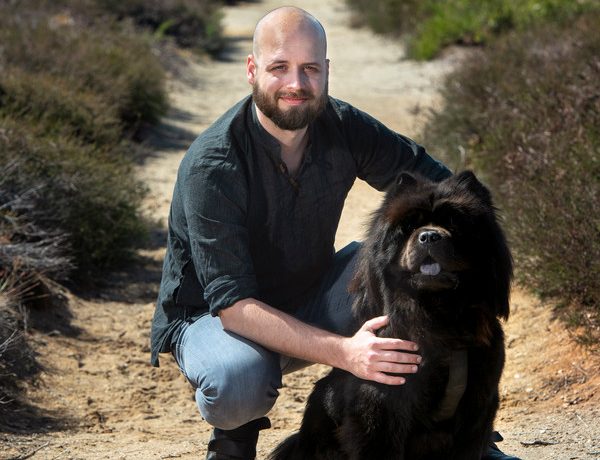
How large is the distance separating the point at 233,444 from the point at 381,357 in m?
0.96

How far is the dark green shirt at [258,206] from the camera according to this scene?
4.16m

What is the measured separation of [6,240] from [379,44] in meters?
15.8

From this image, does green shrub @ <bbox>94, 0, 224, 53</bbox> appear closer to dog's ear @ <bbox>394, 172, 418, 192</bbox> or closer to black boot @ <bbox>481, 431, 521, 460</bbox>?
black boot @ <bbox>481, 431, 521, 460</bbox>

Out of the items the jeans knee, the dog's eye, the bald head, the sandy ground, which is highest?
the bald head

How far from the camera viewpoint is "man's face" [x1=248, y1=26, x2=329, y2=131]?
4.33m

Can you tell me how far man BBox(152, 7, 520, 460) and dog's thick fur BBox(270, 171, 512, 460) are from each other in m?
0.19

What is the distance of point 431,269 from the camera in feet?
11.6

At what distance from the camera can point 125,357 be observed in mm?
6797

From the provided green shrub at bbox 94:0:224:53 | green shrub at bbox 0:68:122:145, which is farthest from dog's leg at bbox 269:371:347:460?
green shrub at bbox 94:0:224:53

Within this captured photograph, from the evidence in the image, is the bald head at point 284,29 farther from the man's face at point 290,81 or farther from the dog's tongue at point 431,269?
the dog's tongue at point 431,269

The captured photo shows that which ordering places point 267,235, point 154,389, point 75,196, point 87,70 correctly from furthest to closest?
1. point 87,70
2. point 75,196
3. point 154,389
4. point 267,235

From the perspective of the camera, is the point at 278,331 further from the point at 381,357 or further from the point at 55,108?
the point at 55,108

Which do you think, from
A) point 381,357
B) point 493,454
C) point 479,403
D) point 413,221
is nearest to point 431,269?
point 413,221

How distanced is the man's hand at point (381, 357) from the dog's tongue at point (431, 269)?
0.28 metres
